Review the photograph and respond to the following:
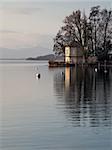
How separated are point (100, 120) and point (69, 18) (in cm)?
6462

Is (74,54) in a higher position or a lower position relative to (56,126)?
higher

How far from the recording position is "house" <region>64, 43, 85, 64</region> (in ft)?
259

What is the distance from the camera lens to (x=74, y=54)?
81188mm

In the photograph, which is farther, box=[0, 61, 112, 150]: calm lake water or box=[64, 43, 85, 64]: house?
box=[64, 43, 85, 64]: house

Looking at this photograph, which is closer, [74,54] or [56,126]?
[56,126]

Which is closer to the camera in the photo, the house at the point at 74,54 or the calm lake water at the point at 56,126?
the calm lake water at the point at 56,126

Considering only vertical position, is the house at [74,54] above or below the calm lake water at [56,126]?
above

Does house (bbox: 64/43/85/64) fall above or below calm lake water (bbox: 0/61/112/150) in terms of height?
above

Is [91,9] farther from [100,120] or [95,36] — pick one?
[100,120]

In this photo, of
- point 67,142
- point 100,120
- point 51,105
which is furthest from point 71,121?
point 51,105

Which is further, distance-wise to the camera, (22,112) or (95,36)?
(95,36)

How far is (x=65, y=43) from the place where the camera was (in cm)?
7900

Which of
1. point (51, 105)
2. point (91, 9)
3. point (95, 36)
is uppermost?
point (91, 9)

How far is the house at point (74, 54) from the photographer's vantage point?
79062 millimetres
